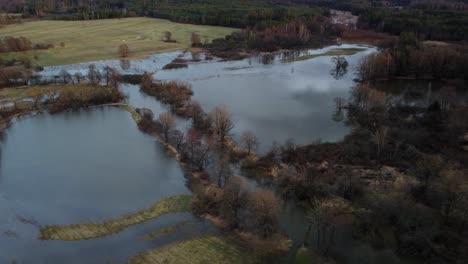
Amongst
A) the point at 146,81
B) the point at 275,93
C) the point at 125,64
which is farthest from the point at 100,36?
the point at 275,93

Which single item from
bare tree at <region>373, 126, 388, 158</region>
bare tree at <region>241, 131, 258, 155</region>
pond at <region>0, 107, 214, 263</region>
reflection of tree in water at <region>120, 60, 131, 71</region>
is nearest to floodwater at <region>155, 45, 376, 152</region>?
bare tree at <region>241, 131, 258, 155</region>

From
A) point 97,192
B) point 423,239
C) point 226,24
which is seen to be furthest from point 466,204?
point 226,24

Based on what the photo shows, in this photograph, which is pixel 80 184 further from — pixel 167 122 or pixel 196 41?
pixel 196 41

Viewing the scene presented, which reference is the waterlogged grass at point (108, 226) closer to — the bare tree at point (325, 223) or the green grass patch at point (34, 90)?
the bare tree at point (325, 223)

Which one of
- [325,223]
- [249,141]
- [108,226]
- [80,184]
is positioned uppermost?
[249,141]

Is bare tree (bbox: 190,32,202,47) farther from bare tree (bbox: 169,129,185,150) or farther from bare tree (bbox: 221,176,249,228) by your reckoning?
bare tree (bbox: 221,176,249,228)

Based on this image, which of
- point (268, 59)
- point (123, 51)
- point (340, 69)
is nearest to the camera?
point (340, 69)

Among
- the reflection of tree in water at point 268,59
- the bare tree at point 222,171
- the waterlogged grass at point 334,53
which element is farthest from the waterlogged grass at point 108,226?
the waterlogged grass at point 334,53
